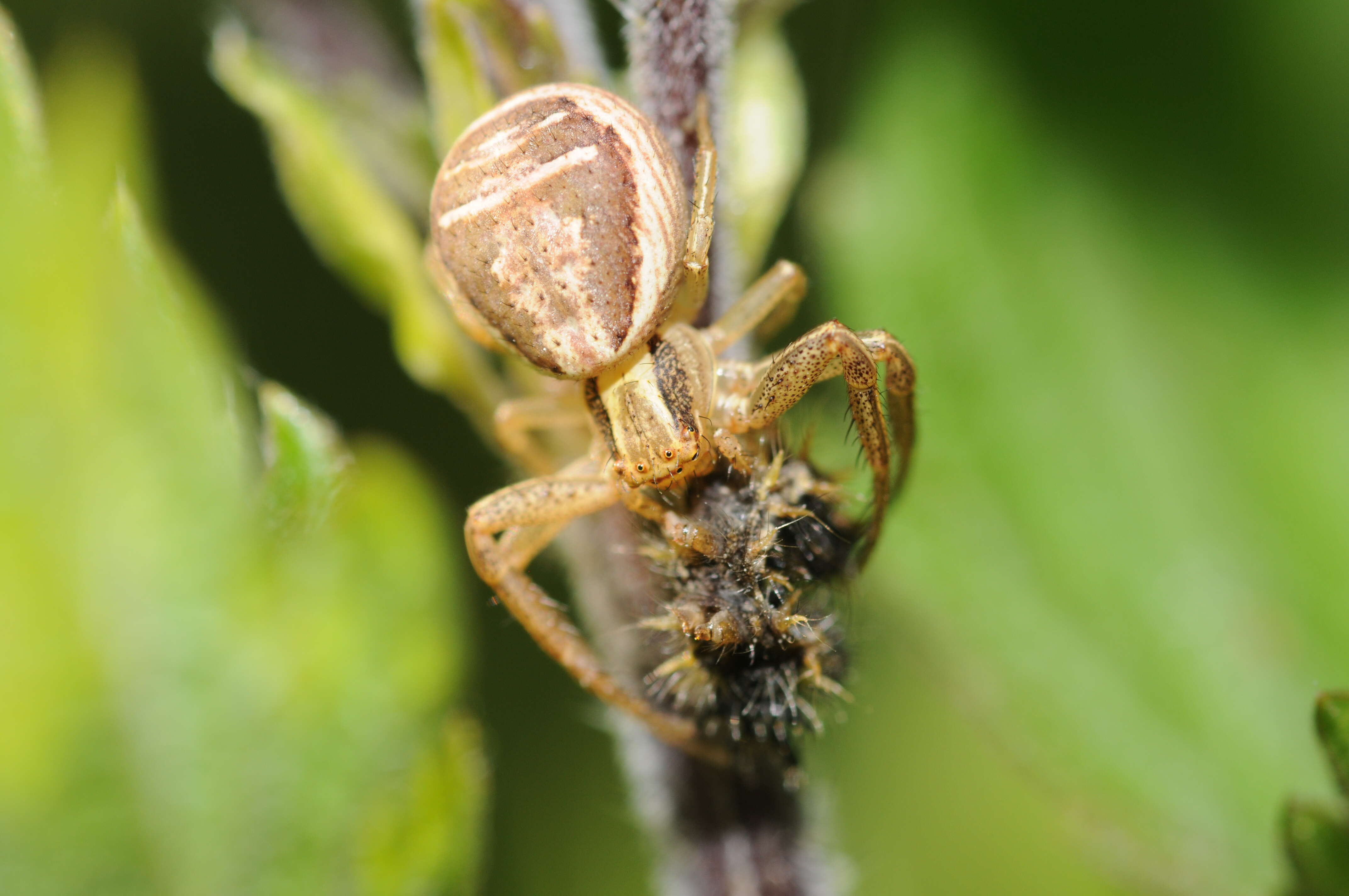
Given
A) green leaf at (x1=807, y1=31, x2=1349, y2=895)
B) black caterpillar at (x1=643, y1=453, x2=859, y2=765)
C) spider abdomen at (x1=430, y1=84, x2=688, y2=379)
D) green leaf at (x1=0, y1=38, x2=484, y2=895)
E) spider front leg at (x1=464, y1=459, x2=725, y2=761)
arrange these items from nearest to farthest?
1. green leaf at (x1=0, y1=38, x2=484, y2=895)
2. black caterpillar at (x1=643, y1=453, x2=859, y2=765)
3. spider abdomen at (x1=430, y1=84, x2=688, y2=379)
4. spider front leg at (x1=464, y1=459, x2=725, y2=761)
5. green leaf at (x1=807, y1=31, x2=1349, y2=895)

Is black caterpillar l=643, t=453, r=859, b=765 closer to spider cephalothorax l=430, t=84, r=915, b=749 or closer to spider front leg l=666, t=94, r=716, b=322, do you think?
spider cephalothorax l=430, t=84, r=915, b=749

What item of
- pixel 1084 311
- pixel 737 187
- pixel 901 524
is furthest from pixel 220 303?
pixel 1084 311

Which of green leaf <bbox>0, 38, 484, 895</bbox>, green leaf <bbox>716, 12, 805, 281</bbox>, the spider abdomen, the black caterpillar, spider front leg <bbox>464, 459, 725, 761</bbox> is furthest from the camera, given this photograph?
green leaf <bbox>716, 12, 805, 281</bbox>

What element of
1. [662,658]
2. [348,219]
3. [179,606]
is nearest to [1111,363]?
[662,658]

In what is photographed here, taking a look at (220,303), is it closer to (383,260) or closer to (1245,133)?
(383,260)

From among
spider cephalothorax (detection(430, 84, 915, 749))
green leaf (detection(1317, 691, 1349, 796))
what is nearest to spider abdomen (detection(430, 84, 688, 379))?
spider cephalothorax (detection(430, 84, 915, 749))

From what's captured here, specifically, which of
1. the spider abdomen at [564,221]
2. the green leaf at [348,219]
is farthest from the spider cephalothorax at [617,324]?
the green leaf at [348,219]

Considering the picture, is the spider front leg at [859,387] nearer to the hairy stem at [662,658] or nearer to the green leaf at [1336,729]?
the hairy stem at [662,658]
